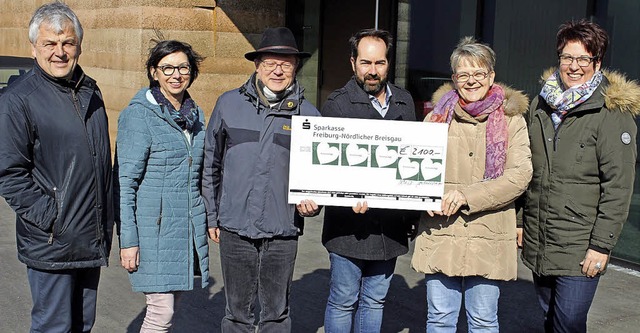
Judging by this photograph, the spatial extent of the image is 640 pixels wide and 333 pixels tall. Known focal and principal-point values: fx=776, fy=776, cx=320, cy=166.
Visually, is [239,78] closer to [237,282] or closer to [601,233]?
[237,282]

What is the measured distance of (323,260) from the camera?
283 inches

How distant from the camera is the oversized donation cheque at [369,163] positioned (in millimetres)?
4035

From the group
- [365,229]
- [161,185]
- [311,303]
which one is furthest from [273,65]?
[311,303]

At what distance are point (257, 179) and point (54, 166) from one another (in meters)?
1.01

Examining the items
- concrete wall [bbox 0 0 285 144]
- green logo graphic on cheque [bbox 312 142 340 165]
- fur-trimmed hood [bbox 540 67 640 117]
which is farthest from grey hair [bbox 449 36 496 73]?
concrete wall [bbox 0 0 285 144]

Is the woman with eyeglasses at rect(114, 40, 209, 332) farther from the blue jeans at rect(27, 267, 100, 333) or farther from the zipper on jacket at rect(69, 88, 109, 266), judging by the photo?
the blue jeans at rect(27, 267, 100, 333)

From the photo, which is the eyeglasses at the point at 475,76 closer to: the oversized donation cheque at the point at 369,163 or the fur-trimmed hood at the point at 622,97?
the oversized donation cheque at the point at 369,163

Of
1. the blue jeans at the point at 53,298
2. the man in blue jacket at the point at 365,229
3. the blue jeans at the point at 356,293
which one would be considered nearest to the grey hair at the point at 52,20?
the blue jeans at the point at 53,298

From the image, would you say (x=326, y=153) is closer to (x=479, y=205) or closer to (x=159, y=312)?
(x=479, y=205)

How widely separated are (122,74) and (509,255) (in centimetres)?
736

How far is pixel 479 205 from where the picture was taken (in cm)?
398

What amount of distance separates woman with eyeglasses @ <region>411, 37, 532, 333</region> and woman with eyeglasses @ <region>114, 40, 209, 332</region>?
4.18 feet

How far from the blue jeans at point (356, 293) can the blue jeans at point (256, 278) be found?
26 cm

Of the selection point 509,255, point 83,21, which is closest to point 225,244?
point 509,255
